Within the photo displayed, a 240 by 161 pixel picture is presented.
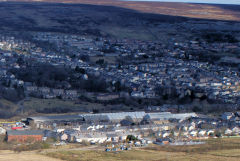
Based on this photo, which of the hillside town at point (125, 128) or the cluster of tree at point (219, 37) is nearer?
the hillside town at point (125, 128)

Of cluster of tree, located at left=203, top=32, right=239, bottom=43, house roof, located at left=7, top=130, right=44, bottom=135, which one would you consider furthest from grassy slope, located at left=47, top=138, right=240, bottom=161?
cluster of tree, located at left=203, top=32, right=239, bottom=43

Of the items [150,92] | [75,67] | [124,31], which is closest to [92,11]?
[124,31]

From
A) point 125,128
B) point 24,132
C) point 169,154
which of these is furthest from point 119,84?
point 169,154

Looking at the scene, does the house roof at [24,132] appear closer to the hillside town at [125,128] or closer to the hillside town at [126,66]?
the hillside town at [125,128]

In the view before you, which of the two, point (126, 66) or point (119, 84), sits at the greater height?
point (119, 84)

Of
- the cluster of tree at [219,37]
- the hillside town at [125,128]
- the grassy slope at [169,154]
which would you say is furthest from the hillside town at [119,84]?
the cluster of tree at [219,37]

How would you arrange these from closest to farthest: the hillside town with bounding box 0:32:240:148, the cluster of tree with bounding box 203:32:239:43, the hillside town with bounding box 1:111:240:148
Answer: the hillside town with bounding box 1:111:240:148 < the hillside town with bounding box 0:32:240:148 < the cluster of tree with bounding box 203:32:239:43

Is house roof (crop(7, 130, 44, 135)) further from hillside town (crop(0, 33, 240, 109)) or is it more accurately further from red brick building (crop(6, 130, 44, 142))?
hillside town (crop(0, 33, 240, 109))

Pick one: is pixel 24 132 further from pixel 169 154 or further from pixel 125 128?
pixel 169 154
